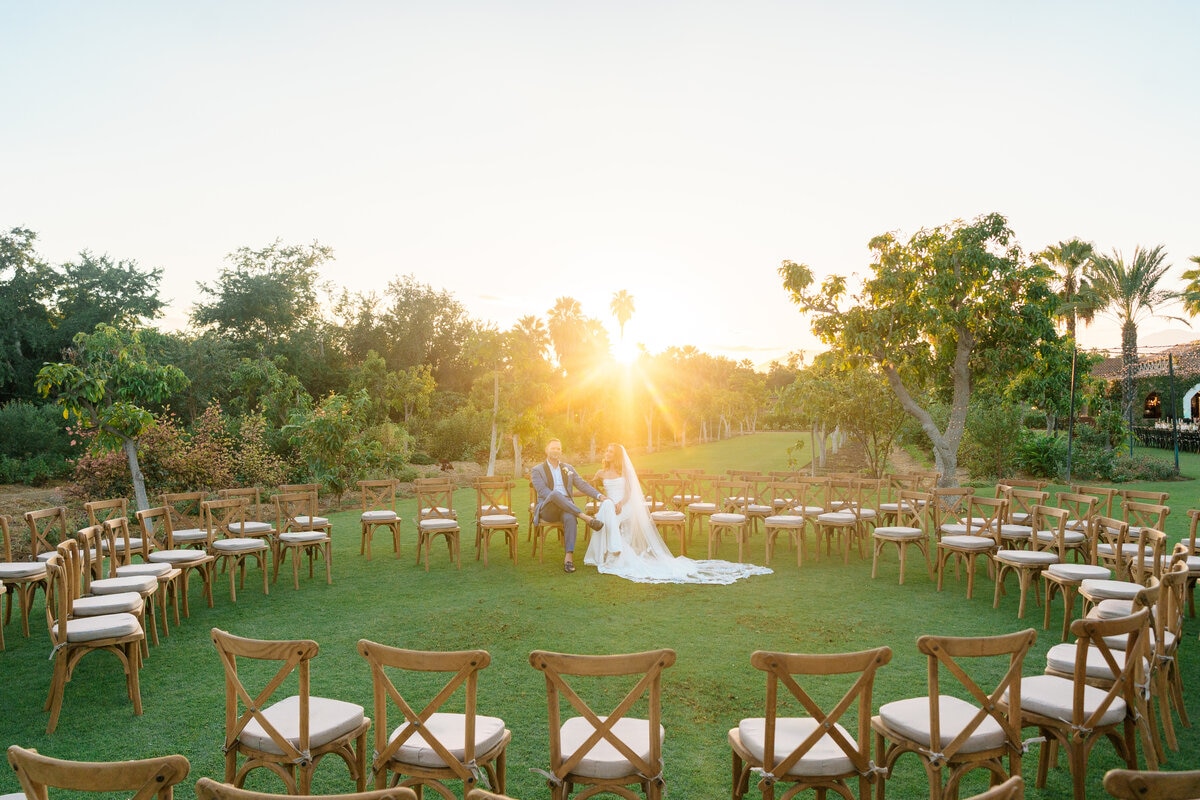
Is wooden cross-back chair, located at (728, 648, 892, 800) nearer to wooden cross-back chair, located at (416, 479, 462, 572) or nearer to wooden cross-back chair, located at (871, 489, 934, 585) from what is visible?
wooden cross-back chair, located at (871, 489, 934, 585)

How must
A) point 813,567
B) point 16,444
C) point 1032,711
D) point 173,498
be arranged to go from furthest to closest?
point 16,444
point 813,567
point 173,498
point 1032,711

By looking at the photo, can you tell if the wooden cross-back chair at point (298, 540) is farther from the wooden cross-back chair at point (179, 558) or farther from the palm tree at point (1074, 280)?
the palm tree at point (1074, 280)

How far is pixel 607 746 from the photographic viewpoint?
340 cm

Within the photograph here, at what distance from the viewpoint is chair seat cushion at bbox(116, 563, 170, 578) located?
23.5ft

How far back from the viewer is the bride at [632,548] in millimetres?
9586

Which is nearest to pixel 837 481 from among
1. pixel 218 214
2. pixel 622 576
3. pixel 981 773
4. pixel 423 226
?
pixel 622 576

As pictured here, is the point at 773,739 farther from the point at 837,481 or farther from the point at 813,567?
the point at 837,481

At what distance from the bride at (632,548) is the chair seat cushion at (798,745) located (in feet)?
18.6

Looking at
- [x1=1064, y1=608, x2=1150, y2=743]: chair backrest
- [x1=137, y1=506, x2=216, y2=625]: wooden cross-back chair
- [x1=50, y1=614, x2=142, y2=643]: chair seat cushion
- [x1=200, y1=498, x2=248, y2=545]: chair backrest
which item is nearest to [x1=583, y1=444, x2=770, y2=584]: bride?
[x1=200, y1=498, x2=248, y2=545]: chair backrest

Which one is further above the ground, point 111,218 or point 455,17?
point 455,17

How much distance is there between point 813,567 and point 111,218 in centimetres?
1723

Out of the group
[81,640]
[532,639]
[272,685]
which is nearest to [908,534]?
[532,639]

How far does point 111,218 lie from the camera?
56.8 ft

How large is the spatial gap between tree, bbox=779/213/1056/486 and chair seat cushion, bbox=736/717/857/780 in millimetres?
12302
